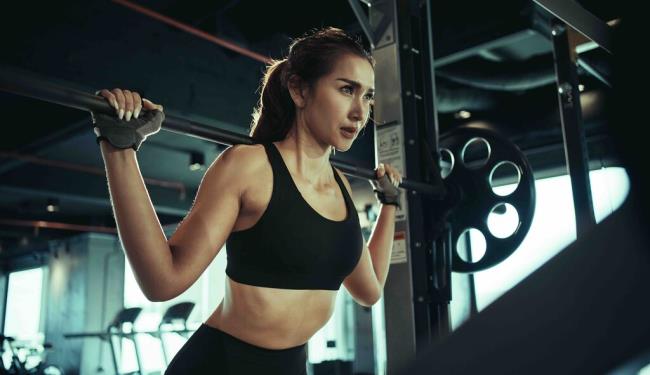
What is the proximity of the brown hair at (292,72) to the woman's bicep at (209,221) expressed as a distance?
0.70 ft

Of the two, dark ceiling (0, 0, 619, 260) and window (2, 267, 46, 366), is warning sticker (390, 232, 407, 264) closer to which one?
dark ceiling (0, 0, 619, 260)

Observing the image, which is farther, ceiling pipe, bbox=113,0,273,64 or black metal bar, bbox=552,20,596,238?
ceiling pipe, bbox=113,0,273,64

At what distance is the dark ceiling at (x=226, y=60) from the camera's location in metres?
4.43

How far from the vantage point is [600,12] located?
3988 millimetres

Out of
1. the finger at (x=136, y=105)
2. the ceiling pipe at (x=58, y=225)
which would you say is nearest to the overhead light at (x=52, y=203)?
the ceiling pipe at (x=58, y=225)

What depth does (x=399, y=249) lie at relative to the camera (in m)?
2.21

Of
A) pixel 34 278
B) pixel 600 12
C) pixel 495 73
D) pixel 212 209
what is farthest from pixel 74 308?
pixel 212 209

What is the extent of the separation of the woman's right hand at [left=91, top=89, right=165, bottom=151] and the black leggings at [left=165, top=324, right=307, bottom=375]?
1.76ft

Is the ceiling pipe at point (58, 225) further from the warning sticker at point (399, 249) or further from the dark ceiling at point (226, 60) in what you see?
the warning sticker at point (399, 249)

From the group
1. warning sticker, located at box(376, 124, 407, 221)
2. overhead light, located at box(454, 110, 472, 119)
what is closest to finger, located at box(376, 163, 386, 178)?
warning sticker, located at box(376, 124, 407, 221)

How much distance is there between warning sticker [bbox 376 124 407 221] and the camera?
2260 mm

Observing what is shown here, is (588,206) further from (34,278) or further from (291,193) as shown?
(34,278)

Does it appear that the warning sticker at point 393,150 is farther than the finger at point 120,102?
Yes

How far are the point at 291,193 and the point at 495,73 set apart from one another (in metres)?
4.15
